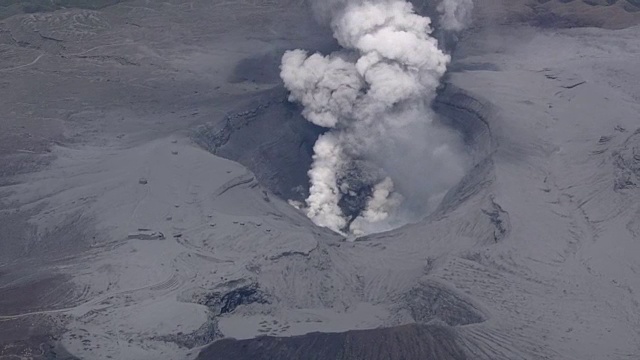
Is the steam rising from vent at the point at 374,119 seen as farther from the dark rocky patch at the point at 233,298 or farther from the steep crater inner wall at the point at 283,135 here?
the dark rocky patch at the point at 233,298

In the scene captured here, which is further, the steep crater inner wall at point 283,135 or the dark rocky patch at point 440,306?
the steep crater inner wall at point 283,135

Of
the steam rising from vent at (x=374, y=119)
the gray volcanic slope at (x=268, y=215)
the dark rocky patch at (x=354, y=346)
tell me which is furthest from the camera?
the steam rising from vent at (x=374, y=119)

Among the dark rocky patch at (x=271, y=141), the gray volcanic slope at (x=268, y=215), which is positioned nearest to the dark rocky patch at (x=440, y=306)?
the gray volcanic slope at (x=268, y=215)

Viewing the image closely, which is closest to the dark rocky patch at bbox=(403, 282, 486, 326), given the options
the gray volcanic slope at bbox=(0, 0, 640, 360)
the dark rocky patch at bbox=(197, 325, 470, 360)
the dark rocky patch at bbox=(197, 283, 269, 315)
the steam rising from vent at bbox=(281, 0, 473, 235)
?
the gray volcanic slope at bbox=(0, 0, 640, 360)

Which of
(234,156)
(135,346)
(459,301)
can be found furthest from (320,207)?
(135,346)

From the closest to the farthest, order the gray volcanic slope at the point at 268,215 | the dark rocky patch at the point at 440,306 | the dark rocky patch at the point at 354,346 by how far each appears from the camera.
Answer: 1. the dark rocky patch at the point at 354,346
2. the gray volcanic slope at the point at 268,215
3. the dark rocky patch at the point at 440,306

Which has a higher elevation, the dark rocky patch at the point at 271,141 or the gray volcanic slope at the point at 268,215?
the gray volcanic slope at the point at 268,215

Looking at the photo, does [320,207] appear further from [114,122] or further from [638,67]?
[638,67]
